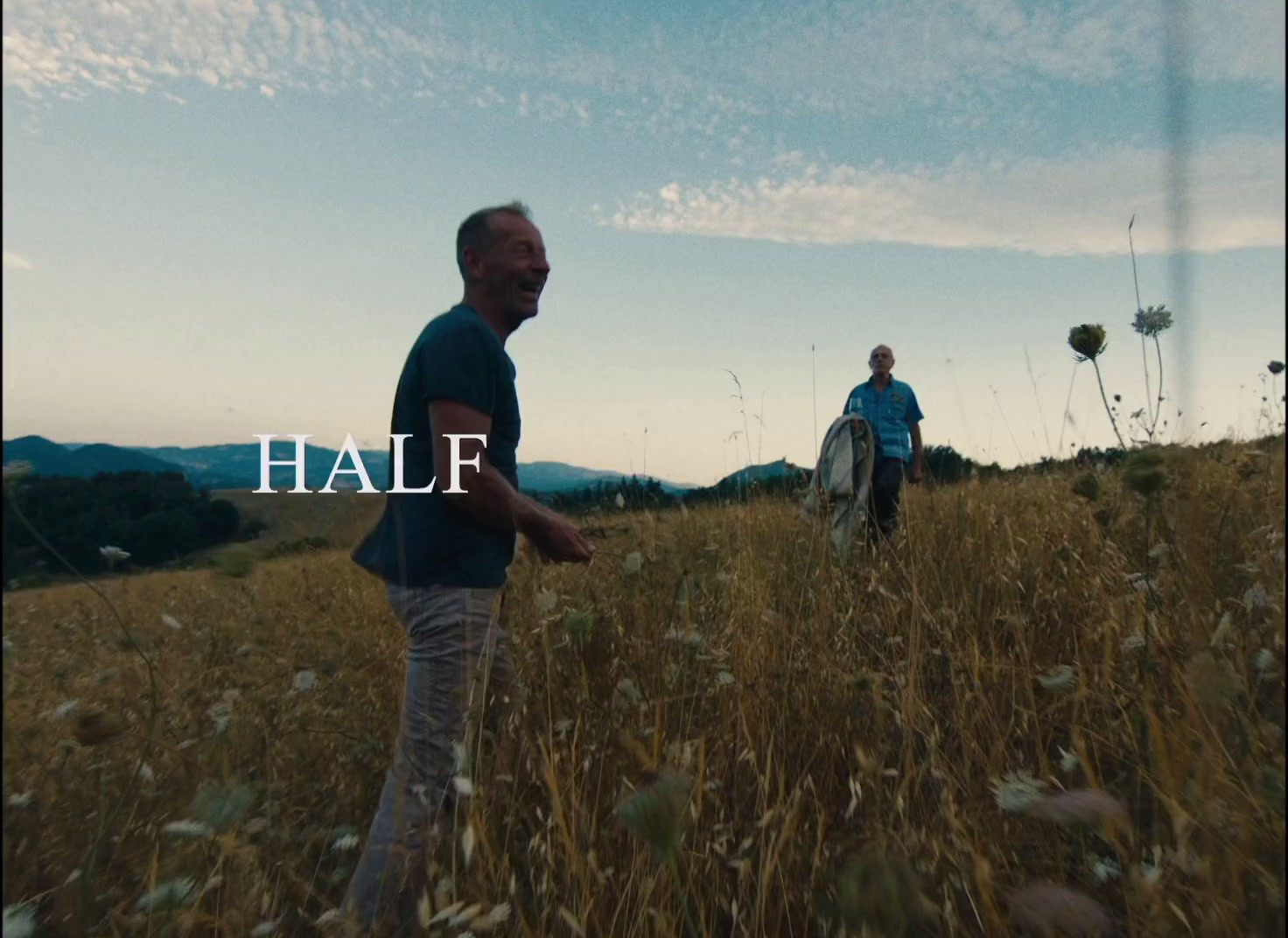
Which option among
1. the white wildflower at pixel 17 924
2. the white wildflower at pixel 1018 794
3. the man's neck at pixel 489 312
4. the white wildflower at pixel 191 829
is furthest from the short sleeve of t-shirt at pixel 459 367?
the white wildflower at pixel 1018 794

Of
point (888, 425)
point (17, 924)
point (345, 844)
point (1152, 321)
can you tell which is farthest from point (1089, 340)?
point (888, 425)

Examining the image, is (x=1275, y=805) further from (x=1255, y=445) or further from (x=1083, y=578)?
(x=1255, y=445)

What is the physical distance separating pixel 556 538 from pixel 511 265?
0.84 metres

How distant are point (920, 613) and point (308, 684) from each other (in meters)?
1.86

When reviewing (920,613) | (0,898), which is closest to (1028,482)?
(920,613)

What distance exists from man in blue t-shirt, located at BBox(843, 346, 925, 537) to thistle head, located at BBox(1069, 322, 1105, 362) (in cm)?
397

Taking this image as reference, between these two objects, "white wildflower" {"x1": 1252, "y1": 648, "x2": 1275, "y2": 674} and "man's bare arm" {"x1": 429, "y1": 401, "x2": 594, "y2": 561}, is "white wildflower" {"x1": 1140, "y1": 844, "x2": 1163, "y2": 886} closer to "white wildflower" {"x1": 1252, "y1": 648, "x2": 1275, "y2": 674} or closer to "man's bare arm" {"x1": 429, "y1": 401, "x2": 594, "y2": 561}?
"white wildflower" {"x1": 1252, "y1": 648, "x2": 1275, "y2": 674}

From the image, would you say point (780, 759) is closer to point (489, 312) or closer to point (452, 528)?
point (452, 528)

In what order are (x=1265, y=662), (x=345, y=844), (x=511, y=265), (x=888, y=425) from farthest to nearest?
1. (x=888, y=425)
2. (x=511, y=265)
3. (x=345, y=844)
4. (x=1265, y=662)

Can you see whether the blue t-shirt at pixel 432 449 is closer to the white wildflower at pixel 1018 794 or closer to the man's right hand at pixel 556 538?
the man's right hand at pixel 556 538

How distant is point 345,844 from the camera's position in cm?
197

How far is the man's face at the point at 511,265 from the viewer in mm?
2684

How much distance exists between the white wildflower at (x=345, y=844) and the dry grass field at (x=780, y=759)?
0.03m

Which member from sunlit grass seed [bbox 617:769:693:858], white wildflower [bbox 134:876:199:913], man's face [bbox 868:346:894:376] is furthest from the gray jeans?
man's face [bbox 868:346:894:376]
